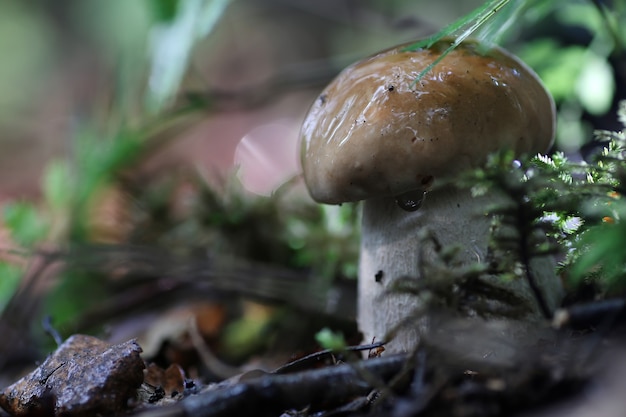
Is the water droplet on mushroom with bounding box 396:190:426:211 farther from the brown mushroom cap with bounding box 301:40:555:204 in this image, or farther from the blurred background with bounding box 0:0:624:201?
the blurred background with bounding box 0:0:624:201

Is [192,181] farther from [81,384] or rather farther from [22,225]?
[81,384]

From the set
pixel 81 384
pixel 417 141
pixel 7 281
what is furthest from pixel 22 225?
pixel 417 141

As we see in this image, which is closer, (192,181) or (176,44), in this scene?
(176,44)

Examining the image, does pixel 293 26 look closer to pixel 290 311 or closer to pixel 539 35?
pixel 539 35

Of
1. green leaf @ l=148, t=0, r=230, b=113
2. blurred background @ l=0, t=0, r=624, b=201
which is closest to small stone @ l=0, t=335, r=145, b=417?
green leaf @ l=148, t=0, r=230, b=113

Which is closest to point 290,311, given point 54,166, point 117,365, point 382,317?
point 382,317

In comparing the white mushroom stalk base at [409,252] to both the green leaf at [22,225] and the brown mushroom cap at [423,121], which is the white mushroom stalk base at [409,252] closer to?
the brown mushroom cap at [423,121]
